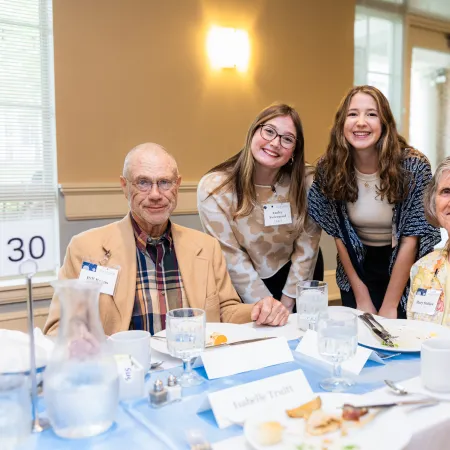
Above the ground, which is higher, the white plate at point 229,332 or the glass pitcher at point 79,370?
the glass pitcher at point 79,370

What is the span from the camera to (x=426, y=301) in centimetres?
176

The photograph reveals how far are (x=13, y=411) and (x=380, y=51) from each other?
5.14m

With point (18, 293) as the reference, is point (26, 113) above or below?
above

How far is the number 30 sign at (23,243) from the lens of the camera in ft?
3.13

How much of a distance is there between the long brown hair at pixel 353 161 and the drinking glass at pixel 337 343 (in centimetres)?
133

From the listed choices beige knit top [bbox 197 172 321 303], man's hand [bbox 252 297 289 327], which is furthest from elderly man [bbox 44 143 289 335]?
beige knit top [bbox 197 172 321 303]

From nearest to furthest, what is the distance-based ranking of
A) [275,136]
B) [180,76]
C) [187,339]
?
[187,339] → [275,136] → [180,76]

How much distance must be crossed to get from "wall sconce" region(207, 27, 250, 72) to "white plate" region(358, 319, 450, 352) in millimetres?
2826

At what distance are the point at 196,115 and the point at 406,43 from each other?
8.86 ft

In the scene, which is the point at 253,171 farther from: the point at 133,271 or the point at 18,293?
the point at 18,293

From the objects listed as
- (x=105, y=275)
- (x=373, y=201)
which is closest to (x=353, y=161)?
(x=373, y=201)

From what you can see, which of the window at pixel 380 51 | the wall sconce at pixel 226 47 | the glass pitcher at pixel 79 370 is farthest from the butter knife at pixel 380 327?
the window at pixel 380 51

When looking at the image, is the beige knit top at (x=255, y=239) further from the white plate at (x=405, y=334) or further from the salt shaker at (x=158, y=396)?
the salt shaker at (x=158, y=396)

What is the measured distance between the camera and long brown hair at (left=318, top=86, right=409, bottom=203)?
2.36m
